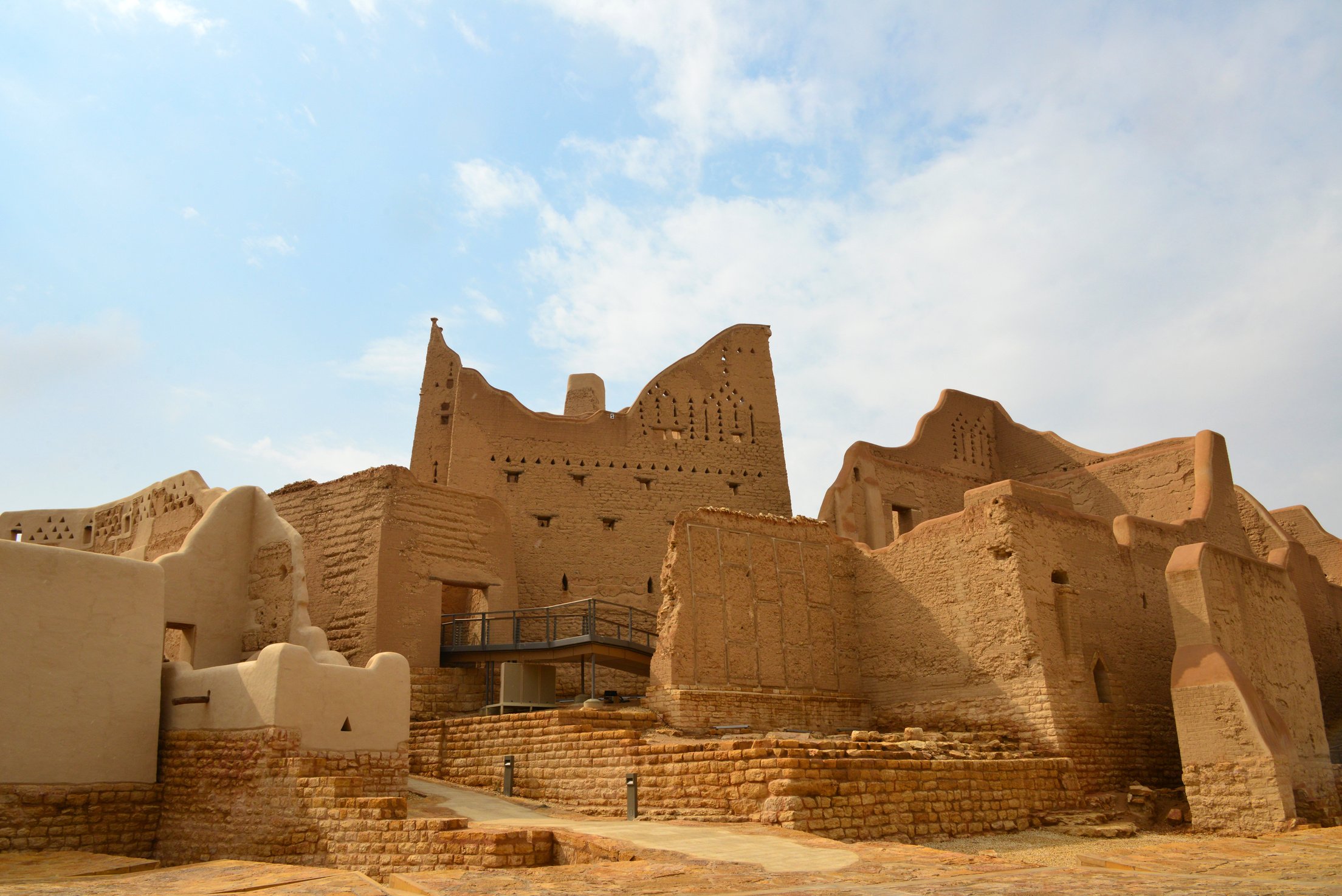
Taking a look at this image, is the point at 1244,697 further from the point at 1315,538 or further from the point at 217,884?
the point at 1315,538

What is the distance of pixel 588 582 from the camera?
22234mm

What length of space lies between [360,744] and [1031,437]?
18.3 metres

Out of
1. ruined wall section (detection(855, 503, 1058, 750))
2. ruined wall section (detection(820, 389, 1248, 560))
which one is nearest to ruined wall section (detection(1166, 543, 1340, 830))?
ruined wall section (detection(855, 503, 1058, 750))

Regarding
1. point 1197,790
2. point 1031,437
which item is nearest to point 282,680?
point 1197,790

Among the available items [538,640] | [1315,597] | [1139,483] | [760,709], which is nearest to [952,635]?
[760,709]

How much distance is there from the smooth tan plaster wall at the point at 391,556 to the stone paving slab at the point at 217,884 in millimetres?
8549

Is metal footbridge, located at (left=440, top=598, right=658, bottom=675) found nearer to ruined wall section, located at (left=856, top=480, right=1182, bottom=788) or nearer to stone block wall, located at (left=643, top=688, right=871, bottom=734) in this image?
→ stone block wall, located at (left=643, top=688, right=871, bottom=734)

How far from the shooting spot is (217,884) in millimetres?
8055

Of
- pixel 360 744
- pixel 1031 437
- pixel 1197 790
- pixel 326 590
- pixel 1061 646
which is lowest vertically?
pixel 1197 790

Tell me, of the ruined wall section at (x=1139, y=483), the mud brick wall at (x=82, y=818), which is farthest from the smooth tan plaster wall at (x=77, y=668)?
the ruined wall section at (x=1139, y=483)

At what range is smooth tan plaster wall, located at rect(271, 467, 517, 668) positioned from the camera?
58.7ft

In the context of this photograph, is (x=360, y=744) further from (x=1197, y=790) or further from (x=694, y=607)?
(x=1197, y=790)

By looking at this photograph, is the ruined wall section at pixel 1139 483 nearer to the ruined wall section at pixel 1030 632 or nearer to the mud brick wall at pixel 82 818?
the ruined wall section at pixel 1030 632

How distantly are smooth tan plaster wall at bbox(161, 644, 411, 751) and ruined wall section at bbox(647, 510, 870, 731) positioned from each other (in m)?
4.06
